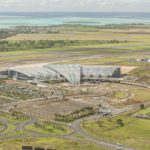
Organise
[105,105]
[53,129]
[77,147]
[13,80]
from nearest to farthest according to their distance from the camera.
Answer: [77,147]
[53,129]
[105,105]
[13,80]

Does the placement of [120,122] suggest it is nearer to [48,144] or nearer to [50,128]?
[50,128]

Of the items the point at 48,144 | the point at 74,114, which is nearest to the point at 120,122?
the point at 74,114

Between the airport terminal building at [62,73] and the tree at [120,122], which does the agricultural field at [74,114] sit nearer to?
the tree at [120,122]

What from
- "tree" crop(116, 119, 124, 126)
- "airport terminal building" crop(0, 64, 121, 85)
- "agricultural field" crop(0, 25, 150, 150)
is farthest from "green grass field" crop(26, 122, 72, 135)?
"airport terminal building" crop(0, 64, 121, 85)

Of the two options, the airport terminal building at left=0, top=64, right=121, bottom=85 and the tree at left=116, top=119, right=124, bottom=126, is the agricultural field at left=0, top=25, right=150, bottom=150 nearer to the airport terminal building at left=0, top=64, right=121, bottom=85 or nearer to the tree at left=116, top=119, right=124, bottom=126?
the tree at left=116, top=119, right=124, bottom=126

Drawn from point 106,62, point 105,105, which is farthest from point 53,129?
point 106,62

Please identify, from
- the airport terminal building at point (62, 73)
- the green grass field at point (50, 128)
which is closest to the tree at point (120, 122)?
the green grass field at point (50, 128)

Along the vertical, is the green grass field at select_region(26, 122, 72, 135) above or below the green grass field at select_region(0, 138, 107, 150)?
above

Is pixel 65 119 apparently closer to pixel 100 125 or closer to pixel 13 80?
pixel 100 125
